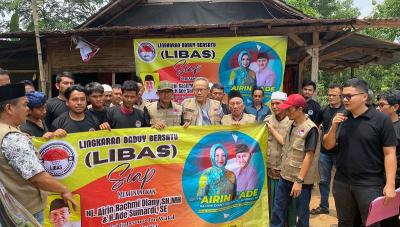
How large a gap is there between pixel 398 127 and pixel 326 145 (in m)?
0.96

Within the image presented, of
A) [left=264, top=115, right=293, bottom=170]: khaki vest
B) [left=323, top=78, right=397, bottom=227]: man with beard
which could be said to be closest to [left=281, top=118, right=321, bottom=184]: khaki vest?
[left=264, top=115, right=293, bottom=170]: khaki vest

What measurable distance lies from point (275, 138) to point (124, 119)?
1.78 meters

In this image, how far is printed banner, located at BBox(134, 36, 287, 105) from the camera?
6.94 metres

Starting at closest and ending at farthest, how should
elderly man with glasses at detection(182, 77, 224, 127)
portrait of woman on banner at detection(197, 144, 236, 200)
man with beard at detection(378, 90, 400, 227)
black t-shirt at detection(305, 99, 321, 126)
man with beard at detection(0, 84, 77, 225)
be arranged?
man with beard at detection(0, 84, 77, 225)
man with beard at detection(378, 90, 400, 227)
portrait of woman on banner at detection(197, 144, 236, 200)
elderly man with glasses at detection(182, 77, 224, 127)
black t-shirt at detection(305, 99, 321, 126)

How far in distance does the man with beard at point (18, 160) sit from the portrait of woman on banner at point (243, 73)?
4.66 metres

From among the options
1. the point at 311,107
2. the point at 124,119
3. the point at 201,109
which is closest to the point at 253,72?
the point at 311,107

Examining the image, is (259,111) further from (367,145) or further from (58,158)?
(58,158)

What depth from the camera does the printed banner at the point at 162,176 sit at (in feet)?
12.0

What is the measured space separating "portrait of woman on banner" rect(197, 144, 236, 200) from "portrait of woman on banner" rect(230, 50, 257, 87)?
118 inches

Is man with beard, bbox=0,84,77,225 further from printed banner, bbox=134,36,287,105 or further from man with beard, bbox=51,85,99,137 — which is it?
printed banner, bbox=134,36,287,105

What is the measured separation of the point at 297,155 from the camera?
4.00 metres

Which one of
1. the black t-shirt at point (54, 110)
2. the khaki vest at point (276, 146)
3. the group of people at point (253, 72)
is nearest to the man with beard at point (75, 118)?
the black t-shirt at point (54, 110)

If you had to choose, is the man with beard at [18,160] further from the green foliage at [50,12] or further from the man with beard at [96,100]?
the green foliage at [50,12]

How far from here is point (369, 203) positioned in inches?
135
